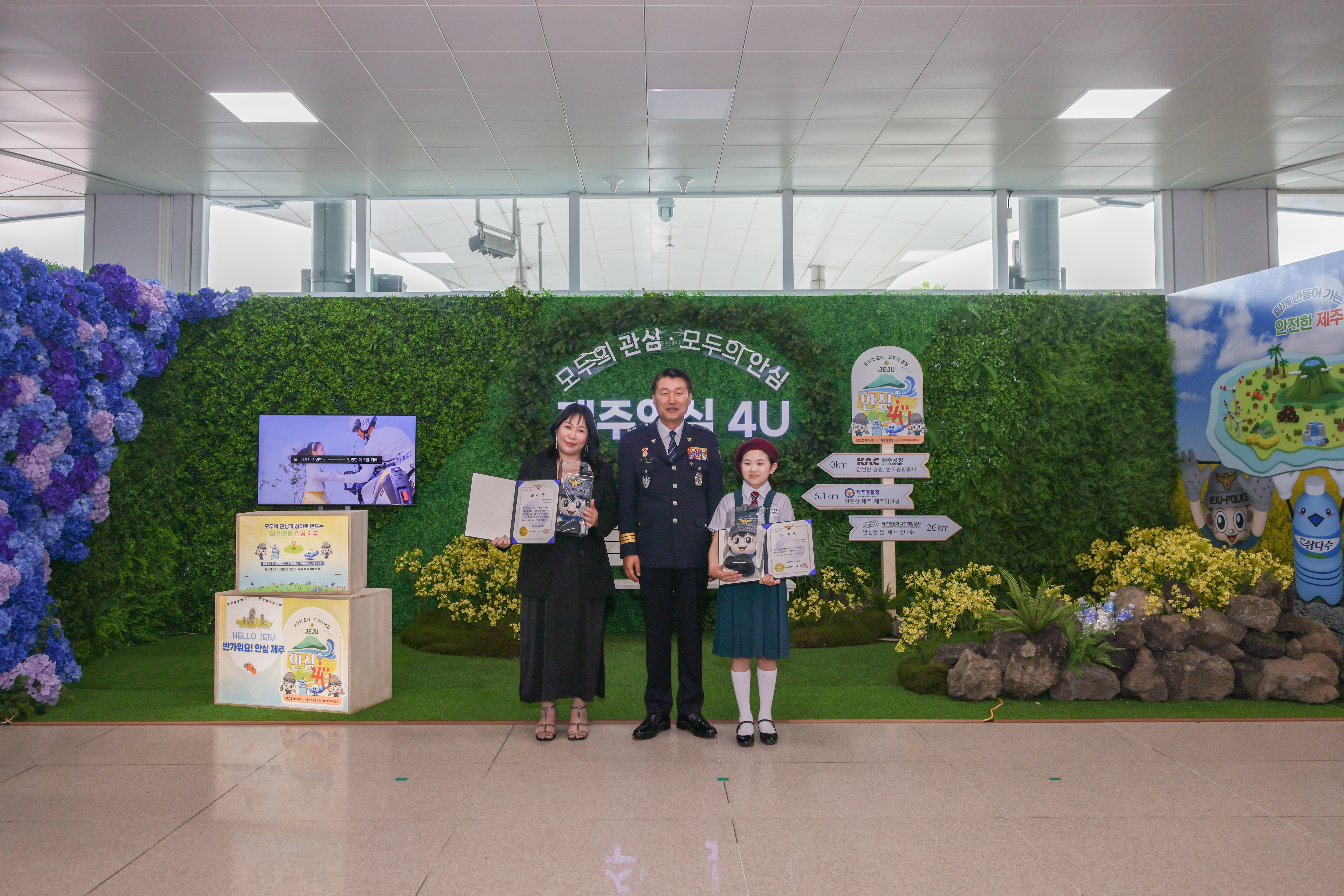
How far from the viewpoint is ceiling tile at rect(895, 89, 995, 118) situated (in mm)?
5660

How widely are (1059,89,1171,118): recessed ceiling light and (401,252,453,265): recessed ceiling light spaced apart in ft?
16.9

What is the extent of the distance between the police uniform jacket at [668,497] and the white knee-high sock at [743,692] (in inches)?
19.7

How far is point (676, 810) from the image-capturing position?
2.81 m

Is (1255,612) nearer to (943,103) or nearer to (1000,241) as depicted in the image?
(943,103)

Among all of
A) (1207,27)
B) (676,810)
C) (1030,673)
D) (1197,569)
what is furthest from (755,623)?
(1207,27)

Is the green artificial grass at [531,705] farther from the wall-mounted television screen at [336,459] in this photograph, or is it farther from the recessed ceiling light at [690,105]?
the recessed ceiling light at [690,105]

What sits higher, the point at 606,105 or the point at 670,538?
the point at 606,105

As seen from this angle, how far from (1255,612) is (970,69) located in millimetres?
3614

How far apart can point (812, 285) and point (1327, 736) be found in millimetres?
4752

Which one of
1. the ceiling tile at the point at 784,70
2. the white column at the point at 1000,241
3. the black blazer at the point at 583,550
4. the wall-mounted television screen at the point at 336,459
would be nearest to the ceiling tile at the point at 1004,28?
the ceiling tile at the point at 784,70

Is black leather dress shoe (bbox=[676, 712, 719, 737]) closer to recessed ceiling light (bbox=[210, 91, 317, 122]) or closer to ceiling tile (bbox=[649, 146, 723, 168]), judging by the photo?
ceiling tile (bbox=[649, 146, 723, 168])

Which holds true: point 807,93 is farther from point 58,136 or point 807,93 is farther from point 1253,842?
point 58,136

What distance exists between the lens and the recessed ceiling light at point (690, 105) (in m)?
5.69

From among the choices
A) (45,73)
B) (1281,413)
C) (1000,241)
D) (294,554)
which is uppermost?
(45,73)
